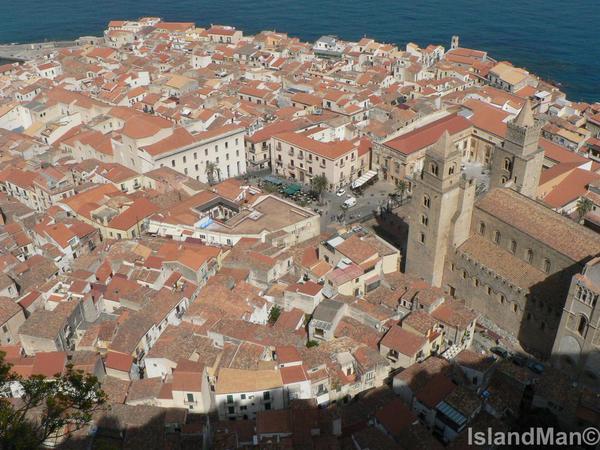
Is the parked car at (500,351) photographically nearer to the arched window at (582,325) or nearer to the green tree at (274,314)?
the arched window at (582,325)

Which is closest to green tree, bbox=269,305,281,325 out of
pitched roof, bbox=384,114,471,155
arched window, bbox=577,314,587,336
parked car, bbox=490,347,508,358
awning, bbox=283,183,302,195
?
parked car, bbox=490,347,508,358

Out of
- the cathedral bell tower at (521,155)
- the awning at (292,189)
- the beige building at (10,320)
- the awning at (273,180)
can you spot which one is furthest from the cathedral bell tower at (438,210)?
the beige building at (10,320)

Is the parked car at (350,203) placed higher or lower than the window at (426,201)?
lower

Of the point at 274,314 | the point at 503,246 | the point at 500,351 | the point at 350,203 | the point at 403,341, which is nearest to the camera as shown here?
the point at 403,341

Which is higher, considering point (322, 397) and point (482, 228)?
point (482, 228)

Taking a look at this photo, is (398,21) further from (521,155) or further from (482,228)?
(482,228)

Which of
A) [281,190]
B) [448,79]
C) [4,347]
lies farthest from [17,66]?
[4,347]

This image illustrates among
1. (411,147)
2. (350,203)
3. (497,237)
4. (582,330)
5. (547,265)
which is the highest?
(497,237)

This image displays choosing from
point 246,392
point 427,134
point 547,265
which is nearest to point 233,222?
point 246,392
